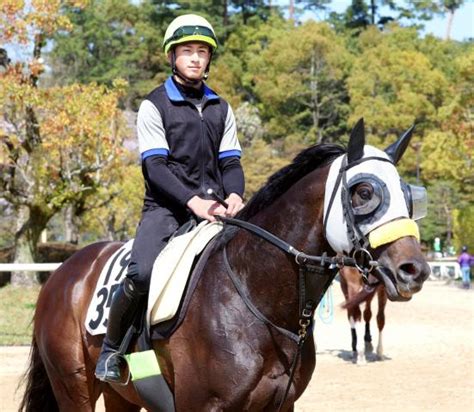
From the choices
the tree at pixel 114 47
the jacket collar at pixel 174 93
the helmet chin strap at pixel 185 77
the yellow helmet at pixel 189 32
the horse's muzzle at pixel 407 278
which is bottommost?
the horse's muzzle at pixel 407 278

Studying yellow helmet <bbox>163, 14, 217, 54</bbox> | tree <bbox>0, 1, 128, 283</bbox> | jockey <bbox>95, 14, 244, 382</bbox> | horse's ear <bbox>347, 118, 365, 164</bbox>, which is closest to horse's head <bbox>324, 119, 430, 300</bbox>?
horse's ear <bbox>347, 118, 365, 164</bbox>

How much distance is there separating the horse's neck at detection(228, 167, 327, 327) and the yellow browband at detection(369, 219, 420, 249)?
418mm

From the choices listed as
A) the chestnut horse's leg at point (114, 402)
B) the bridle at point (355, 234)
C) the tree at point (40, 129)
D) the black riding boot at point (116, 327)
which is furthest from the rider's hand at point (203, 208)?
the tree at point (40, 129)

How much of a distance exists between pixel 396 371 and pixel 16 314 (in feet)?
31.1

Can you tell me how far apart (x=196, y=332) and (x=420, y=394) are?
6131 millimetres

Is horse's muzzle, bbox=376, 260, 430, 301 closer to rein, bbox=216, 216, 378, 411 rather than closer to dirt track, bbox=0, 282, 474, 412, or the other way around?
rein, bbox=216, 216, 378, 411

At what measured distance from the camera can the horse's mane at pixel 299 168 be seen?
421 cm

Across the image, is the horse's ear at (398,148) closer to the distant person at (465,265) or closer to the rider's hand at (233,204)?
the rider's hand at (233,204)

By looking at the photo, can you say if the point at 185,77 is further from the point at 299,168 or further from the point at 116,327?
the point at 116,327

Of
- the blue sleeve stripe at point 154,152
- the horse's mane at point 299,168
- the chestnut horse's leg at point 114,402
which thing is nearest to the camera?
the horse's mane at point 299,168

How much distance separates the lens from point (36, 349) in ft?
19.9

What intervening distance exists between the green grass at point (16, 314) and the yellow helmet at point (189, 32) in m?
9.13

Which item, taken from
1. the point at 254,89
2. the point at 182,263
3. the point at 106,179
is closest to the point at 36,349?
the point at 182,263

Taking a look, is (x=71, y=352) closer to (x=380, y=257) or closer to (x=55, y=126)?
(x=380, y=257)
